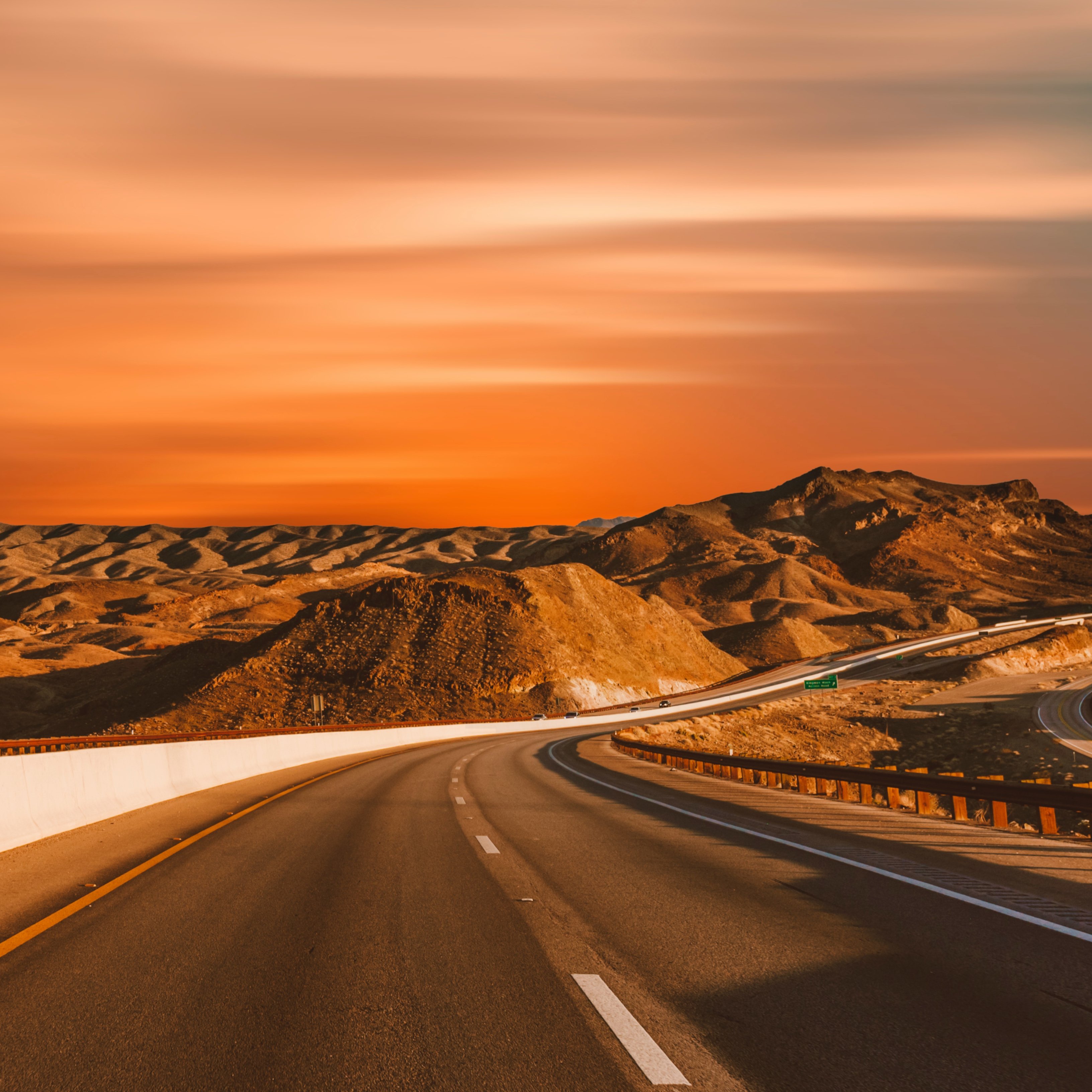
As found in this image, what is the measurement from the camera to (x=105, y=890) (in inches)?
388

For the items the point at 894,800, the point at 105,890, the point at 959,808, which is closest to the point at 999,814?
the point at 959,808

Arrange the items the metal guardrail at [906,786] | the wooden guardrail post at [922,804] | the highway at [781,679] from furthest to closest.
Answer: the highway at [781,679], the wooden guardrail post at [922,804], the metal guardrail at [906,786]

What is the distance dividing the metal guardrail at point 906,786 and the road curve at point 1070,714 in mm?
33330

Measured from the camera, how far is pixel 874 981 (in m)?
6.56

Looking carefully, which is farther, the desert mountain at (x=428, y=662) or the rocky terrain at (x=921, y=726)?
the desert mountain at (x=428, y=662)

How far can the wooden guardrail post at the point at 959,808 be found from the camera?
16781 mm

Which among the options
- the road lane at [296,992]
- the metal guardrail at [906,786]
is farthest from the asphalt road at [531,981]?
the metal guardrail at [906,786]

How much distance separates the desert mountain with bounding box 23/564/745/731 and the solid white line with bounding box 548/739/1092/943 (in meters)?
78.6

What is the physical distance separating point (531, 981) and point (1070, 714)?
75702mm

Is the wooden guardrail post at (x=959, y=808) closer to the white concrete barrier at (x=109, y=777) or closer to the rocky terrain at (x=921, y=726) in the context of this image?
the white concrete barrier at (x=109, y=777)

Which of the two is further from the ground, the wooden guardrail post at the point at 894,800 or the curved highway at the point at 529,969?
the curved highway at the point at 529,969

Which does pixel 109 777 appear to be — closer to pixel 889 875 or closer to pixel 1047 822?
pixel 889 875

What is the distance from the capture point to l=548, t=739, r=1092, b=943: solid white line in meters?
8.06

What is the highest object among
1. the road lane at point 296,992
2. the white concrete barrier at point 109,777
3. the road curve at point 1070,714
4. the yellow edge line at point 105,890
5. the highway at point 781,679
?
the highway at point 781,679
